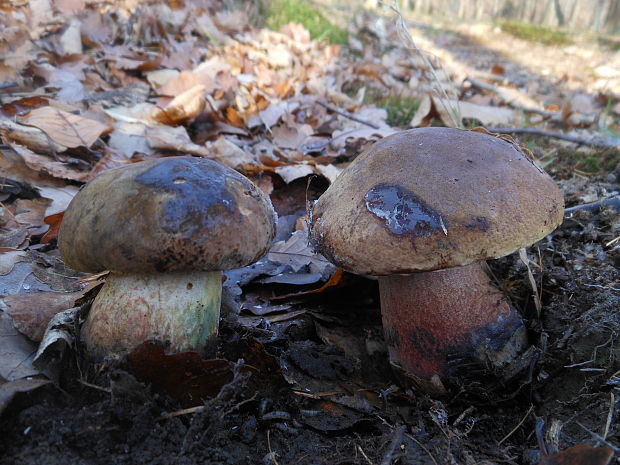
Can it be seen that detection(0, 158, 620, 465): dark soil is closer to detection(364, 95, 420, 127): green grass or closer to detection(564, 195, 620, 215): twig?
detection(564, 195, 620, 215): twig

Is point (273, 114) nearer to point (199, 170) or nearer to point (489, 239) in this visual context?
point (199, 170)

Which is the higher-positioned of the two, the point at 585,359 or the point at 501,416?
the point at 585,359

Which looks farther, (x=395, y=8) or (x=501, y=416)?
(x=395, y=8)

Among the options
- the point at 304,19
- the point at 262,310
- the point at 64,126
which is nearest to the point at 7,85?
the point at 64,126

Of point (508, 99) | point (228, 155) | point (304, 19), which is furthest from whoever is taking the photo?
point (304, 19)

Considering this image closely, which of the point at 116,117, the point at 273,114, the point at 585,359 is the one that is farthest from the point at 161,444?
the point at 273,114

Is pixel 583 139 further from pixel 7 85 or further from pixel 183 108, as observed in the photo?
pixel 7 85

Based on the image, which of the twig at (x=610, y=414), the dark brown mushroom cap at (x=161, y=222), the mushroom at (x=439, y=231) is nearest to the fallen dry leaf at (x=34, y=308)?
the dark brown mushroom cap at (x=161, y=222)
